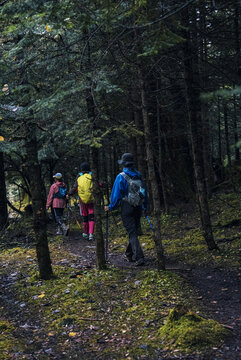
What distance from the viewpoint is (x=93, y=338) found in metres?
5.16

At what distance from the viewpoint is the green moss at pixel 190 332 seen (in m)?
4.40

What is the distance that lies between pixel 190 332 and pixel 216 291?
2.07m

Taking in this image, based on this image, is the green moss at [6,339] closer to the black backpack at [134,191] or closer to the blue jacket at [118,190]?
the blue jacket at [118,190]

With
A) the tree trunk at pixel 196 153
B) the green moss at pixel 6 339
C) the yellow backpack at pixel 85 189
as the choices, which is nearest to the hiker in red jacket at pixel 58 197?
the yellow backpack at pixel 85 189

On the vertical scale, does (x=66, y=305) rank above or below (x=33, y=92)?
below

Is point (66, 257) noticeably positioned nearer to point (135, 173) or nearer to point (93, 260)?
point (93, 260)

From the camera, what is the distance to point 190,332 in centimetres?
454

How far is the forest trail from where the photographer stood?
4.28 metres

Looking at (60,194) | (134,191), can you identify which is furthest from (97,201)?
(60,194)

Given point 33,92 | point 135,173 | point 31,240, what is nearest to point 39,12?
point 33,92

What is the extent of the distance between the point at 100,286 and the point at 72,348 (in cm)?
222

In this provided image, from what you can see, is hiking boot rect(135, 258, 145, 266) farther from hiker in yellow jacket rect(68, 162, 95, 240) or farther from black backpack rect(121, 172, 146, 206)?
hiker in yellow jacket rect(68, 162, 95, 240)

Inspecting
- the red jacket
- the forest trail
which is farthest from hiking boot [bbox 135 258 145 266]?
the red jacket

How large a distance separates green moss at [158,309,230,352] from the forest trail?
15cm
